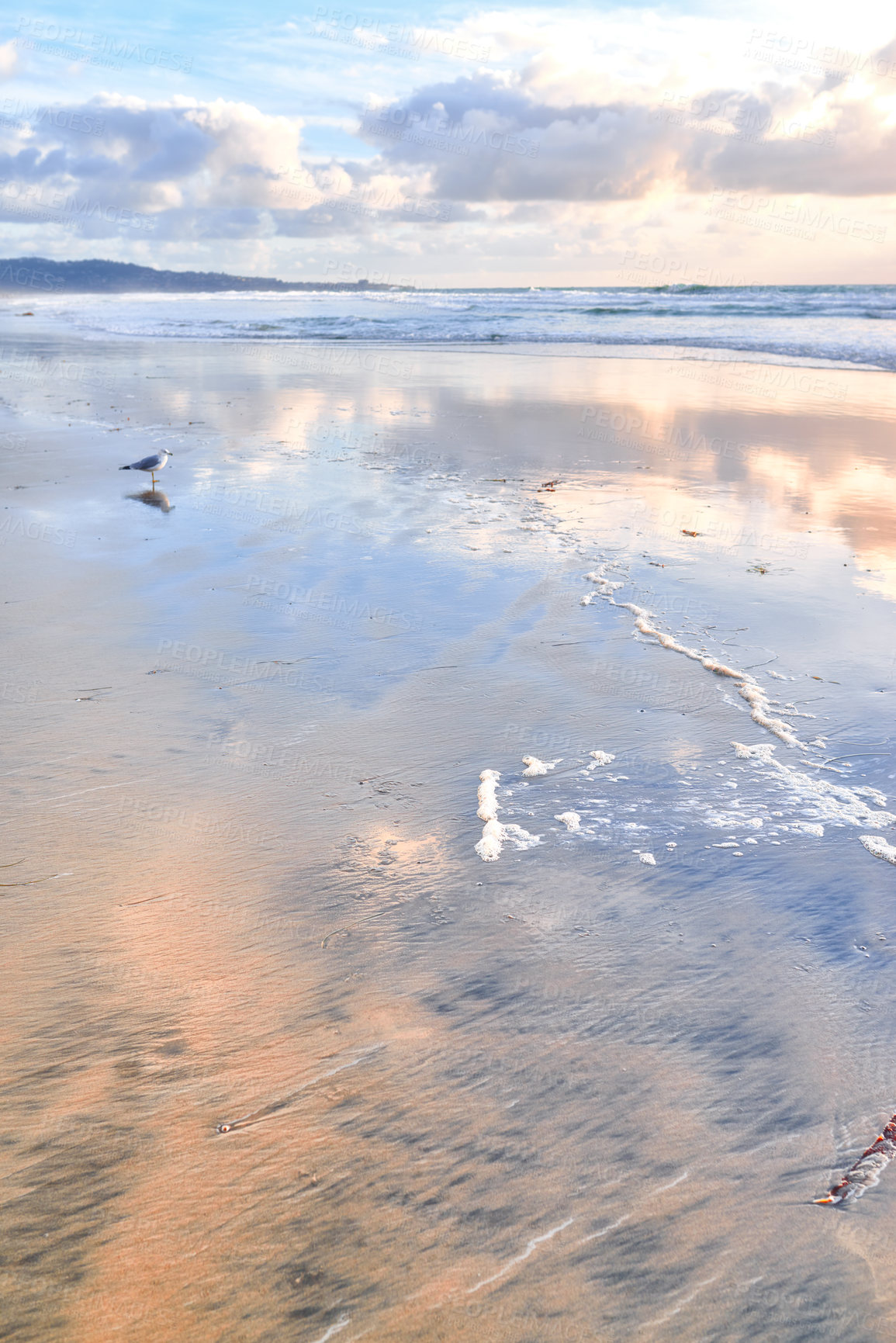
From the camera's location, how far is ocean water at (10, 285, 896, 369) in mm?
22828

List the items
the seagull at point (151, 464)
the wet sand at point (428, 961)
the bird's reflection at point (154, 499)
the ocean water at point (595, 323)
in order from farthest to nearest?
the ocean water at point (595, 323)
the seagull at point (151, 464)
the bird's reflection at point (154, 499)
the wet sand at point (428, 961)

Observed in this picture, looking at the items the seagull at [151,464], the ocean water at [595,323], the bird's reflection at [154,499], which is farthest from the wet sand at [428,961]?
the ocean water at [595,323]

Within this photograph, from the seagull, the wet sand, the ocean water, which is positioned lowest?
the wet sand

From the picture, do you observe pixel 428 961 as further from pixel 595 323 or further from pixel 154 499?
pixel 595 323

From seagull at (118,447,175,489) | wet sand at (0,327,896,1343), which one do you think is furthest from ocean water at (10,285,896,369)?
wet sand at (0,327,896,1343)

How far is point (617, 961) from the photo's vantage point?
6.98ft

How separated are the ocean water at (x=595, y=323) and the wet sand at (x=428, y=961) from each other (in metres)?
18.4

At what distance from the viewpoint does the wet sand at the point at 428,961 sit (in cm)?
144

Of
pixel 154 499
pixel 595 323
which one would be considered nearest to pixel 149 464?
pixel 154 499

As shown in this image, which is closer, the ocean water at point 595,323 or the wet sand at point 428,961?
the wet sand at point 428,961

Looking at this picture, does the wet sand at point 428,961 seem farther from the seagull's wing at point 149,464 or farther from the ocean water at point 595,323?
the ocean water at point 595,323

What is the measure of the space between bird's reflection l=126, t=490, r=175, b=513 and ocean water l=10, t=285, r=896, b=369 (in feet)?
56.5

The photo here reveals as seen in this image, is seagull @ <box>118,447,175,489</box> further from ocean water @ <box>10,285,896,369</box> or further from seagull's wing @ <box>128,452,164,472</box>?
ocean water @ <box>10,285,896,369</box>

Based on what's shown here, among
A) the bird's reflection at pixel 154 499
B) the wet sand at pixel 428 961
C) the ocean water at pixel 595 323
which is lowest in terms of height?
the wet sand at pixel 428 961
